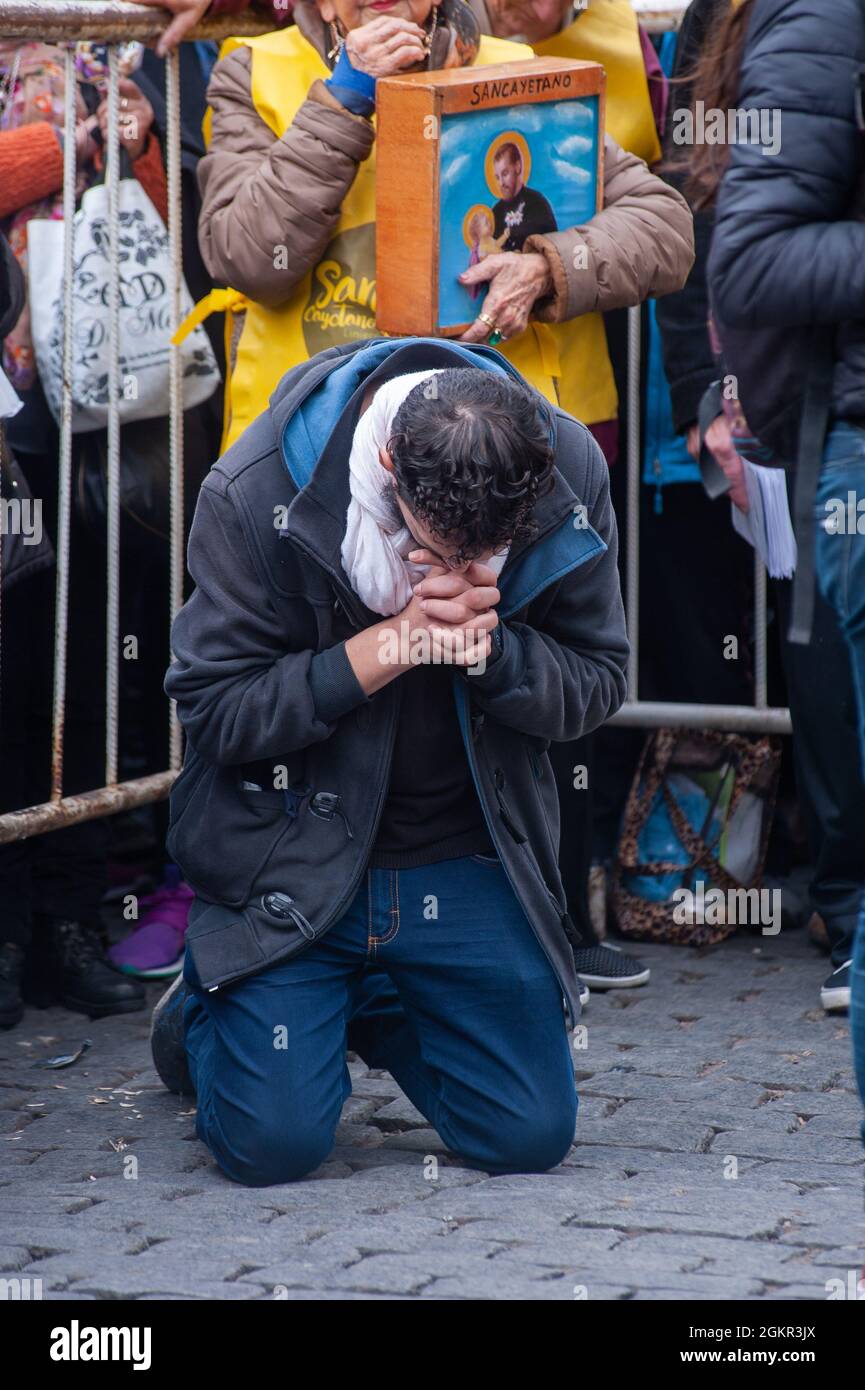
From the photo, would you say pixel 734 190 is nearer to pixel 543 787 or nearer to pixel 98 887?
pixel 543 787

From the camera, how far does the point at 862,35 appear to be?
2936 mm

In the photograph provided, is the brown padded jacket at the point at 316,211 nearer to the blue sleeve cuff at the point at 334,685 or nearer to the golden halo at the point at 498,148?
the golden halo at the point at 498,148

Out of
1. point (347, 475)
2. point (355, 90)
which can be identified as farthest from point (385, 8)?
point (347, 475)

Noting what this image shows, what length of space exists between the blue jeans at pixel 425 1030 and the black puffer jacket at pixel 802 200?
3.80ft

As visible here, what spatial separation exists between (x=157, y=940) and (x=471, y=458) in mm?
2211

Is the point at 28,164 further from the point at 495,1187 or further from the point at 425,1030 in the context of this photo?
the point at 495,1187

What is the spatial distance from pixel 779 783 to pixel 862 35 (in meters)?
2.80

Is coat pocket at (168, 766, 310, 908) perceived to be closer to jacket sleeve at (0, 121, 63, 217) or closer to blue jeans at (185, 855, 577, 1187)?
blue jeans at (185, 855, 577, 1187)

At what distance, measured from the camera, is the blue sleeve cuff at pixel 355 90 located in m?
4.09

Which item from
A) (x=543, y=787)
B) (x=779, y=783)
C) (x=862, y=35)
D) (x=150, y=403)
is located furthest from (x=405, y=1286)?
(x=779, y=783)

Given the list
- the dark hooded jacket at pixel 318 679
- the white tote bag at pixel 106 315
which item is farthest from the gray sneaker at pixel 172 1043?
the white tote bag at pixel 106 315

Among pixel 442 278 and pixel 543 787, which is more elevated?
pixel 442 278

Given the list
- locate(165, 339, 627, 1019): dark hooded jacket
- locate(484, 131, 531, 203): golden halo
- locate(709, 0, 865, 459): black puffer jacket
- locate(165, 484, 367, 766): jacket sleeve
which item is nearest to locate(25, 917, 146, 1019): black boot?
locate(165, 339, 627, 1019): dark hooded jacket

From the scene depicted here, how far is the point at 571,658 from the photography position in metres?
3.58
